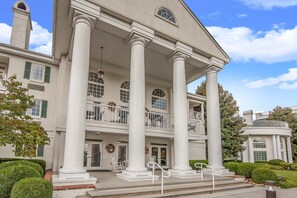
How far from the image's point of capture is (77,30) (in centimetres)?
848

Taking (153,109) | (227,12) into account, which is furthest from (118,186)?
(227,12)

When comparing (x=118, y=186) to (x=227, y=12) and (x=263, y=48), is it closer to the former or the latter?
(x=227, y=12)

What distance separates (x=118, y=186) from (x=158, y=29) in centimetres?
810

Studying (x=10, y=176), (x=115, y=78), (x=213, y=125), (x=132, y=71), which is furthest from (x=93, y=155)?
(x=213, y=125)

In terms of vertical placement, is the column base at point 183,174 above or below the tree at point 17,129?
below

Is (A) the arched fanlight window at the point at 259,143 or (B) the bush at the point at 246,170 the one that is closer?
(B) the bush at the point at 246,170

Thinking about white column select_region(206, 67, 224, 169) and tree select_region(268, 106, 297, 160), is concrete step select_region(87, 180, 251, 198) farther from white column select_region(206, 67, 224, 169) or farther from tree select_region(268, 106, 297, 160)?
tree select_region(268, 106, 297, 160)

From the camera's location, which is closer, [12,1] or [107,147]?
[107,147]

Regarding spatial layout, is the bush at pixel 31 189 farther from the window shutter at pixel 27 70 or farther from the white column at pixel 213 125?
the white column at pixel 213 125

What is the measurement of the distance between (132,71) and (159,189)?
5.39 metres

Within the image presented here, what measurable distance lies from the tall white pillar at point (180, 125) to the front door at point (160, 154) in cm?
491

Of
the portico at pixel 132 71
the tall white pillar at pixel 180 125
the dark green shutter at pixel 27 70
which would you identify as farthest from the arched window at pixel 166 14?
the dark green shutter at pixel 27 70

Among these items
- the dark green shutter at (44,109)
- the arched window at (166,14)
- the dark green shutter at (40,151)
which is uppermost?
the arched window at (166,14)

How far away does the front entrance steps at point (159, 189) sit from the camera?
6.66 metres
